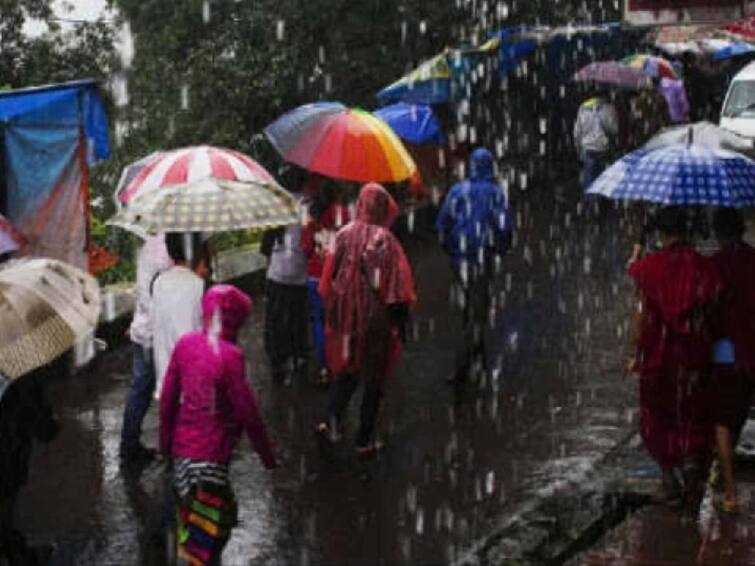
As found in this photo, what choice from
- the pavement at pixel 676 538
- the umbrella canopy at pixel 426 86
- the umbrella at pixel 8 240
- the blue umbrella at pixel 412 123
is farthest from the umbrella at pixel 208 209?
the umbrella canopy at pixel 426 86

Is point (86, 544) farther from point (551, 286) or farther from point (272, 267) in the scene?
point (551, 286)

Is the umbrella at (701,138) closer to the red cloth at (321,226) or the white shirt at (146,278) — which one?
the red cloth at (321,226)

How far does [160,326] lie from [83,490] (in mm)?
1525

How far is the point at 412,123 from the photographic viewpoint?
14828mm

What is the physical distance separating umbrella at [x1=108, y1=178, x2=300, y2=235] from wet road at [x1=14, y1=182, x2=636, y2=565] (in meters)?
1.48

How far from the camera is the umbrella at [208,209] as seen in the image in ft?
22.6

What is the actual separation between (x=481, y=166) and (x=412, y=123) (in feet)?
16.8

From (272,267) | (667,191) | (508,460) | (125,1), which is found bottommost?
(508,460)

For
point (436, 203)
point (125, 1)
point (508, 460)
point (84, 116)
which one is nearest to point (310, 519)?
point (508, 460)

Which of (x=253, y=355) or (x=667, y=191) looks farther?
(x=253, y=355)

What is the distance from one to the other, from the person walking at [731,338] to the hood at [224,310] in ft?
8.05

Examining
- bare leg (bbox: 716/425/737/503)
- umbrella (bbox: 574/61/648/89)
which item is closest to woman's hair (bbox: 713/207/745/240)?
bare leg (bbox: 716/425/737/503)

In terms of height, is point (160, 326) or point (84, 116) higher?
point (84, 116)

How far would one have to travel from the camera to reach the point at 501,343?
38.1 feet
